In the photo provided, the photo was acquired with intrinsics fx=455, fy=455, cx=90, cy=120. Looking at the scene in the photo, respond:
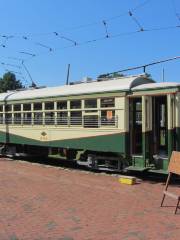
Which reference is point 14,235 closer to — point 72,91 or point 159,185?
point 159,185

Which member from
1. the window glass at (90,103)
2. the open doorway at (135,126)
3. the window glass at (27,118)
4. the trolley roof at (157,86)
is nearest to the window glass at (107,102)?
the window glass at (90,103)

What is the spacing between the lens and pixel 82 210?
922 centimetres

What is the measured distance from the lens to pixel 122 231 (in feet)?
25.0

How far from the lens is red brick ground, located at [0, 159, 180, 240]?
7.57 m

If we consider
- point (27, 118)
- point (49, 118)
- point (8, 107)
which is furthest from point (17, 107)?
point (49, 118)

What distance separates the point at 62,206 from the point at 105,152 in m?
5.33

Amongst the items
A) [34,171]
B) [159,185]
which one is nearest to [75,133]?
[34,171]

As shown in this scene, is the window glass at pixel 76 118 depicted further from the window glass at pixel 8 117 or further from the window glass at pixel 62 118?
the window glass at pixel 8 117

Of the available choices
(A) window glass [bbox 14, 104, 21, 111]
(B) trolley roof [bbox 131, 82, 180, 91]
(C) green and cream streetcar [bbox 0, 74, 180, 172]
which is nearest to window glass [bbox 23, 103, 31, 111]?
(C) green and cream streetcar [bbox 0, 74, 180, 172]

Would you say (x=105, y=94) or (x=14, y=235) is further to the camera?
(x=105, y=94)

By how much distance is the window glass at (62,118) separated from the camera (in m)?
16.1

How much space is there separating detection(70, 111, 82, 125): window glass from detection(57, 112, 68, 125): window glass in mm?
340

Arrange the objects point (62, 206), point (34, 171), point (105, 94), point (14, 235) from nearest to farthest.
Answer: point (14, 235) → point (62, 206) → point (105, 94) → point (34, 171)

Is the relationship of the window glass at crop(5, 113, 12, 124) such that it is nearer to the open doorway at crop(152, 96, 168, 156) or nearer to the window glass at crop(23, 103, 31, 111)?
the window glass at crop(23, 103, 31, 111)
